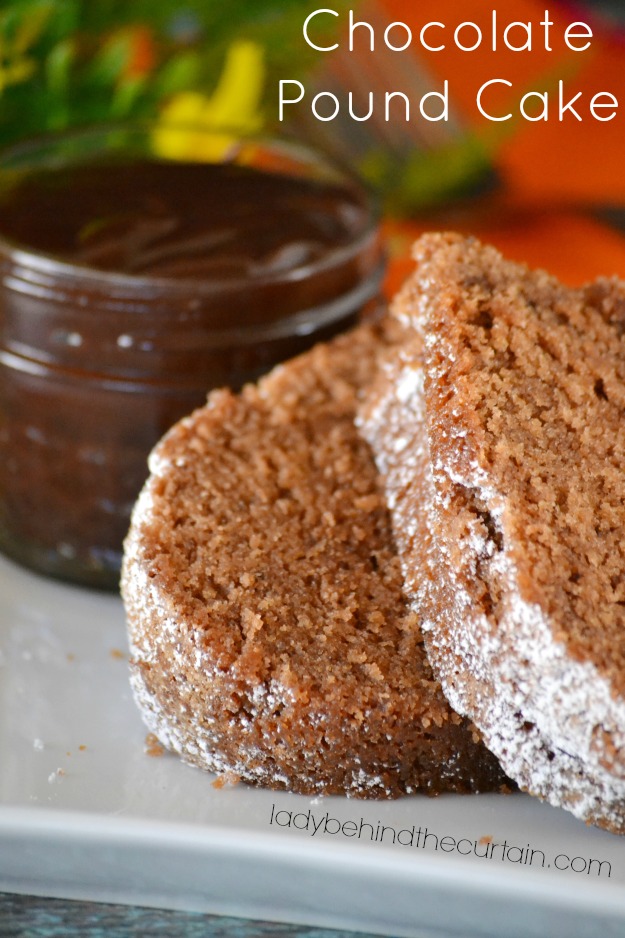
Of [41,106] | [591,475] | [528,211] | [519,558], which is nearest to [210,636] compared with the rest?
[519,558]

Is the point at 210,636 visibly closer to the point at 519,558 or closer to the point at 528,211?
the point at 519,558

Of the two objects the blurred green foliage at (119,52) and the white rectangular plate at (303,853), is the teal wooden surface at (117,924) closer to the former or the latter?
the white rectangular plate at (303,853)

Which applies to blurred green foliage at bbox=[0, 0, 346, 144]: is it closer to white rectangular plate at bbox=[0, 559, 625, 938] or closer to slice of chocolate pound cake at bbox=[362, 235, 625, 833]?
slice of chocolate pound cake at bbox=[362, 235, 625, 833]

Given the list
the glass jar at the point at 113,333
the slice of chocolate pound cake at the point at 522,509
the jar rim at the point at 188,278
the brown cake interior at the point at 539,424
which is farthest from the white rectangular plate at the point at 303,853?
the jar rim at the point at 188,278

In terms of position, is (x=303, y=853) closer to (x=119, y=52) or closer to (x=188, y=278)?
(x=188, y=278)

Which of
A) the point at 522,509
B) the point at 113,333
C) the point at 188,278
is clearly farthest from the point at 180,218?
the point at 522,509

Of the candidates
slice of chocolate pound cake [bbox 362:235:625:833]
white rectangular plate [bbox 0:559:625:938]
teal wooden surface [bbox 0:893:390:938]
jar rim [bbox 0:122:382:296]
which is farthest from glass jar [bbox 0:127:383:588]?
teal wooden surface [bbox 0:893:390:938]
